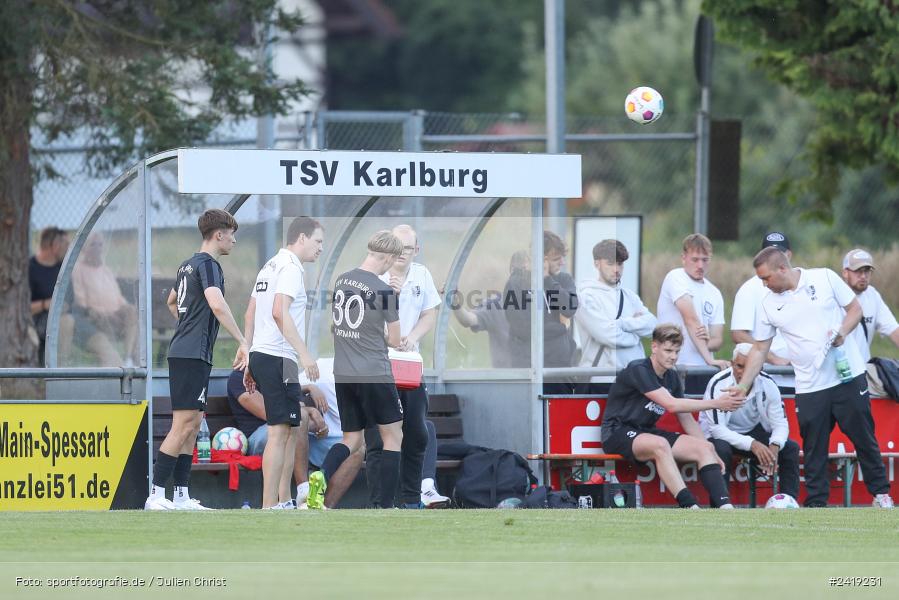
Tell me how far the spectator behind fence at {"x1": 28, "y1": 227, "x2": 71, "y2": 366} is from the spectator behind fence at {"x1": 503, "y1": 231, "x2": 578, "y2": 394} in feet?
15.4

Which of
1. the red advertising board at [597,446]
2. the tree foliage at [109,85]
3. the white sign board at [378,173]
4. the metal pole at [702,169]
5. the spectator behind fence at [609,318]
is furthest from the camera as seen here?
the metal pole at [702,169]

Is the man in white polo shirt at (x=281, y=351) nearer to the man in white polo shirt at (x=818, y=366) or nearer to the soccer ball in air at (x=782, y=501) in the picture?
the man in white polo shirt at (x=818, y=366)

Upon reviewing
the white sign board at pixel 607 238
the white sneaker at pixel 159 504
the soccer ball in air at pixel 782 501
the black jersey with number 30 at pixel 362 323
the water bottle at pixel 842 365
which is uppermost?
the white sign board at pixel 607 238

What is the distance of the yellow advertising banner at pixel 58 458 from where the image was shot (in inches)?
466

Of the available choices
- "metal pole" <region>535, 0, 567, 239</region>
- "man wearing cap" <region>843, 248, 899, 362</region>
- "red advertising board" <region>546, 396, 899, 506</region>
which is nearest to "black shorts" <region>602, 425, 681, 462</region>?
"red advertising board" <region>546, 396, 899, 506</region>

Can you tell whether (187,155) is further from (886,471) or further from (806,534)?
(886,471)

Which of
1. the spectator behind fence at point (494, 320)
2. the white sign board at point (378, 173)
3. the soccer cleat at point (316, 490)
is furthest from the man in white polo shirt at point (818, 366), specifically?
the soccer cleat at point (316, 490)

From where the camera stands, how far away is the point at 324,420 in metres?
12.8

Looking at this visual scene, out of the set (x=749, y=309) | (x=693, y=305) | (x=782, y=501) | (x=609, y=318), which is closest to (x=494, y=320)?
(x=609, y=318)

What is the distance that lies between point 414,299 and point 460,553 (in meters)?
4.11

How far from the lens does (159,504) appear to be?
11.4 metres

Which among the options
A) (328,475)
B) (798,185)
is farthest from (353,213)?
(798,185)

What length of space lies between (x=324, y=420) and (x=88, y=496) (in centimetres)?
184

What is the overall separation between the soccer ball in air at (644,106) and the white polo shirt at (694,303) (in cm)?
124
